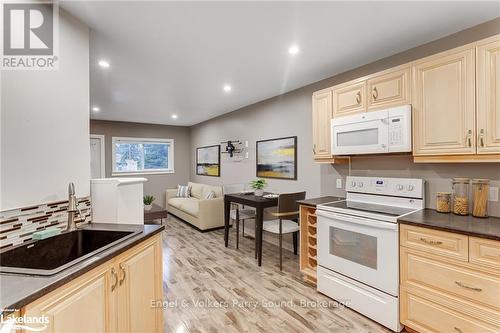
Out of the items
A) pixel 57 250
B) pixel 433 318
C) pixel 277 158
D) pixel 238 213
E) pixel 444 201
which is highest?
pixel 277 158

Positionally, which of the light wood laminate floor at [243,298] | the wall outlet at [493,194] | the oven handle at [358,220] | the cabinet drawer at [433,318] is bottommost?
the light wood laminate floor at [243,298]

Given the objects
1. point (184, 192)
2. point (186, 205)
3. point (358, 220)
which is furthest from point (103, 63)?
point (184, 192)

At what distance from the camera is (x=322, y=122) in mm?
2980

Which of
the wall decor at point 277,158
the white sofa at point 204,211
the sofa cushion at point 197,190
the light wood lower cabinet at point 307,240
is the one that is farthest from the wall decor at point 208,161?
the light wood lower cabinet at point 307,240

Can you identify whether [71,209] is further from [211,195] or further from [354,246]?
[211,195]

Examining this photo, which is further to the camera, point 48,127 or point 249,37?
point 249,37

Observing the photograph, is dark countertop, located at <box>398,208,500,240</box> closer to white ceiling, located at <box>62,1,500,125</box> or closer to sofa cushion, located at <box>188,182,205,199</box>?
white ceiling, located at <box>62,1,500,125</box>

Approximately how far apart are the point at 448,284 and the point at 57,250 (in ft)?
8.63

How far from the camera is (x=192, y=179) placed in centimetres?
741

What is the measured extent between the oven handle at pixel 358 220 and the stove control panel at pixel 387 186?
0.55 metres

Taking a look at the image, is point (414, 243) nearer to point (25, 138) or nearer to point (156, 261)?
point (156, 261)

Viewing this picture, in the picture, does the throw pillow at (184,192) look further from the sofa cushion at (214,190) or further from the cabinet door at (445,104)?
the cabinet door at (445,104)

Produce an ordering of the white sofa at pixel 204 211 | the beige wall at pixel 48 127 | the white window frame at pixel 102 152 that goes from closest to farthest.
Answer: the beige wall at pixel 48 127
the white sofa at pixel 204 211
the white window frame at pixel 102 152

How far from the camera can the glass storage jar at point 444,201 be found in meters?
2.15
